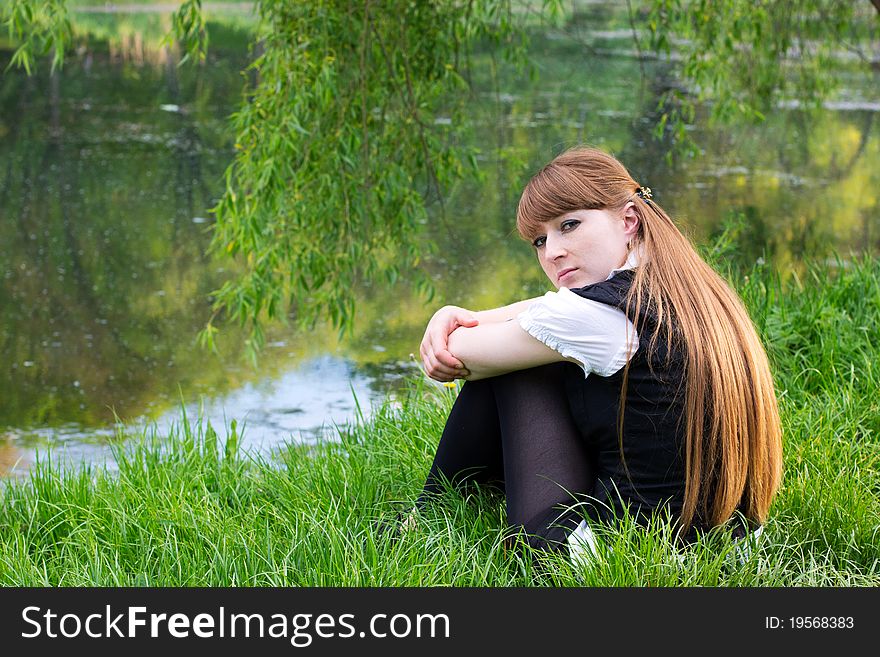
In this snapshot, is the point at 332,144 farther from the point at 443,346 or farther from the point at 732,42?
the point at 732,42

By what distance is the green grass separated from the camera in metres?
1.91

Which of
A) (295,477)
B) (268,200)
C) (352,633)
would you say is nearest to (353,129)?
(268,200)

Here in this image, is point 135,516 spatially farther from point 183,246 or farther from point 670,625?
point 183,246

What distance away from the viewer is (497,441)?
6.95ft

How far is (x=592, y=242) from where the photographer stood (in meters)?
1.95

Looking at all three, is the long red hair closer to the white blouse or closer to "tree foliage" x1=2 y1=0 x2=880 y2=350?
the white blouse

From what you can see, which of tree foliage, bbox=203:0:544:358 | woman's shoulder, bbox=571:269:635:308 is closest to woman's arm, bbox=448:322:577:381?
woman's shoulder, bbox=571:269:635:308

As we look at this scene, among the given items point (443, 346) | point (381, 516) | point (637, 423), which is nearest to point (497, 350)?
point (443, 346)

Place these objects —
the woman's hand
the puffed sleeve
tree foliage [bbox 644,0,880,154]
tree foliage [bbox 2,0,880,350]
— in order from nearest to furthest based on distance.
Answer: the puffed sleeve → the woman's hand → tree foliage [bbox 2,0,880,350] → tree foliage [bbox 644,0,880,154]

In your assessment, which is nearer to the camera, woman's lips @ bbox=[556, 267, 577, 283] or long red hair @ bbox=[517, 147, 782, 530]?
long red hair @ bbox=[517, 147, 782, 530]

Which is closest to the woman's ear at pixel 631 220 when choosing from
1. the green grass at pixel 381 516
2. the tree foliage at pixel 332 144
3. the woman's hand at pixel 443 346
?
the woman's hand at pixel 443 346

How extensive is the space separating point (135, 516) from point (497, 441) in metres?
0.86

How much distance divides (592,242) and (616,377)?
270 millimetres

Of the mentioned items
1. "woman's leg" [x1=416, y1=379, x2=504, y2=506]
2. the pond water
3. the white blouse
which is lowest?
the pond water
